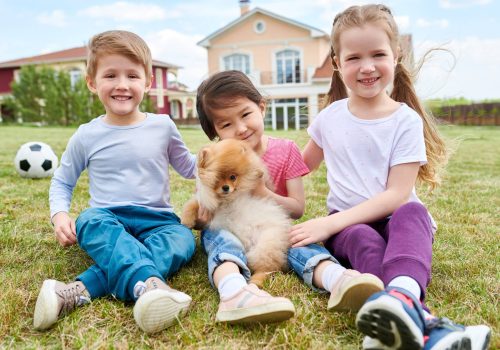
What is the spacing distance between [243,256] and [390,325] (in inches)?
36.0

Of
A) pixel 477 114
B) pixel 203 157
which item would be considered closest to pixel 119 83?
pixel 203 157

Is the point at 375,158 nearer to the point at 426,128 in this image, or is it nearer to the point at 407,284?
the point at 426,128

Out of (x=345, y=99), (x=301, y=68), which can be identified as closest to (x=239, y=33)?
(x=301, y=68)

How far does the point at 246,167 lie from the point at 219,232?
383 mm

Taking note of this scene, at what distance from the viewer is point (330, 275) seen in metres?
2.14

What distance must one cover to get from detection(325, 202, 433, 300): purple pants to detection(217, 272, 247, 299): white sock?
1.88 feet

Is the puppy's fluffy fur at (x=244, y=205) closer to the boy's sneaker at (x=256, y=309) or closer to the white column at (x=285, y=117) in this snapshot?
the boy's sneaker at (x=256, y=309)

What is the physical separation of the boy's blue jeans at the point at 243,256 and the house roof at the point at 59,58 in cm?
3233

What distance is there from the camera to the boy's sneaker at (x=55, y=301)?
1.88 m

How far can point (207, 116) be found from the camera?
283cm

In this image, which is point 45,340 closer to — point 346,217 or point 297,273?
point 297,273

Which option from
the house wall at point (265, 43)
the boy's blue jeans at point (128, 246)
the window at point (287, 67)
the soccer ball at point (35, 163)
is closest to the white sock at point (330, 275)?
the boy's blue jeans at point (128, 246)

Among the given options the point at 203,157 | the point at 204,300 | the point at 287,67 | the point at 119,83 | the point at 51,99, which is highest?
the point at 287,67

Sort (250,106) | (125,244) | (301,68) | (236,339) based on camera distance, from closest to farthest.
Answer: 1. (236,339)
2. (125,244)
3. (250,106)
4. (301,68)
